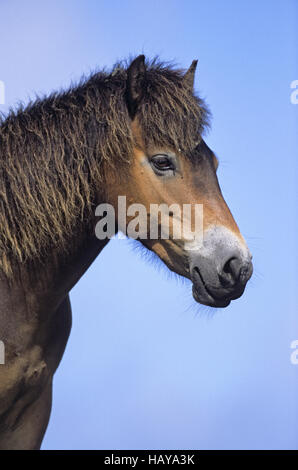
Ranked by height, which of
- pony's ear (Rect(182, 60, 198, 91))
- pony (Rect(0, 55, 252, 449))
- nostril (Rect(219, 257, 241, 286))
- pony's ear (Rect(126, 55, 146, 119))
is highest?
pony's ear (Rect(182, 60, 198, 91))

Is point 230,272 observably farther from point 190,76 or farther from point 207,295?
point 190,76

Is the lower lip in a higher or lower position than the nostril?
lower

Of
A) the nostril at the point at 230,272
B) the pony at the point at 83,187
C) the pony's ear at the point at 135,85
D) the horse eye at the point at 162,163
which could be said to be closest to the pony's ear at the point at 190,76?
the pony at the point at 83,187

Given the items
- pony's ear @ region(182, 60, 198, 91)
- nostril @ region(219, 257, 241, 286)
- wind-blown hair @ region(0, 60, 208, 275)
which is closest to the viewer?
nostril @ region(219, 257, 241, 286)

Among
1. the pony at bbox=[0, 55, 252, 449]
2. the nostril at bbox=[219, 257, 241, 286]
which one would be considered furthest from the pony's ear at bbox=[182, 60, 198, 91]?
the nostril at bbox=[219, 257, 241, 286]

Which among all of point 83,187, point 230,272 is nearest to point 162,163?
point 83,187

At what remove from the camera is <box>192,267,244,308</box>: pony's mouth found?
2605 mm

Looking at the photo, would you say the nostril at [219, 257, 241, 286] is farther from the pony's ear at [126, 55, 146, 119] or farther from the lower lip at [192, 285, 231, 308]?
the pony's ear at [126, 55, 146, 119]

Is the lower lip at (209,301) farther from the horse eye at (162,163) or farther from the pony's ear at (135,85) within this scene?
the pony's ear at (135,85)

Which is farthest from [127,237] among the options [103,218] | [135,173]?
[135,173]

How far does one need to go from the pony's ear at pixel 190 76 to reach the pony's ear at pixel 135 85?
0.29 m

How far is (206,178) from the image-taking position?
8.87ft

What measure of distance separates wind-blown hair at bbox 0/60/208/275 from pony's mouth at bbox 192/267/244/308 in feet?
2.10

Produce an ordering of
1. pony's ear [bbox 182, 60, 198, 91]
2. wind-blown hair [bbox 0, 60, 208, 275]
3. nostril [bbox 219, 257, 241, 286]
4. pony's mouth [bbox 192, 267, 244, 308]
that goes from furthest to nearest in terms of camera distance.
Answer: pony's ear [bbox 182, 60, 198, 91] → wind-blown hair [bbox 0, 60, 208, 275] → pony's mouth [bbox 192, 267, 244, 308] → nostril [bbox 219, 257, 241, 286]
